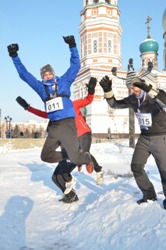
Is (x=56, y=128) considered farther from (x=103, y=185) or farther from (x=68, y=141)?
(x=103, y=185)

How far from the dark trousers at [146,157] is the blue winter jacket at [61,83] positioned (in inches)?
43.1

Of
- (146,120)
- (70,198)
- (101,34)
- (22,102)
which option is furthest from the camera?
(101,34)

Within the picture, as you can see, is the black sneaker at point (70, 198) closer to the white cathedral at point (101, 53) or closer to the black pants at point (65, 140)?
the black pants at point (65, 140)

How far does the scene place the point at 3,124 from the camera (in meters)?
82.5

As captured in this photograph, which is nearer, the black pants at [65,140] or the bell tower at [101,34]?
the black pants at [65,140]

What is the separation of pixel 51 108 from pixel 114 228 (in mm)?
1798

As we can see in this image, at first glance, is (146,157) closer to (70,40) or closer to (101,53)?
(70,40)

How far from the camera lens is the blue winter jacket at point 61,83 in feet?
13.5

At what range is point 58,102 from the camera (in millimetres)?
4047

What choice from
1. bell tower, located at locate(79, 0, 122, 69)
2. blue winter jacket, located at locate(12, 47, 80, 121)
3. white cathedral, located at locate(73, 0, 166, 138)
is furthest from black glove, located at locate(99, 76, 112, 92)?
bell tower, located at locate(79, 0, 122, 69)

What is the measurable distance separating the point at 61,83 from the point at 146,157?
5.10ft

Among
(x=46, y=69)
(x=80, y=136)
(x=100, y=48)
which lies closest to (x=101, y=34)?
(x=100, y=48)

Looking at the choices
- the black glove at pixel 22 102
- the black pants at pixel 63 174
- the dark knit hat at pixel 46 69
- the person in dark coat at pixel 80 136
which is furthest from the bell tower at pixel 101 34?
the dark knit hat at pixel 46 69

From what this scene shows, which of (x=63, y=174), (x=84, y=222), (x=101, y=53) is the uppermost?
(x=101, y=53)
